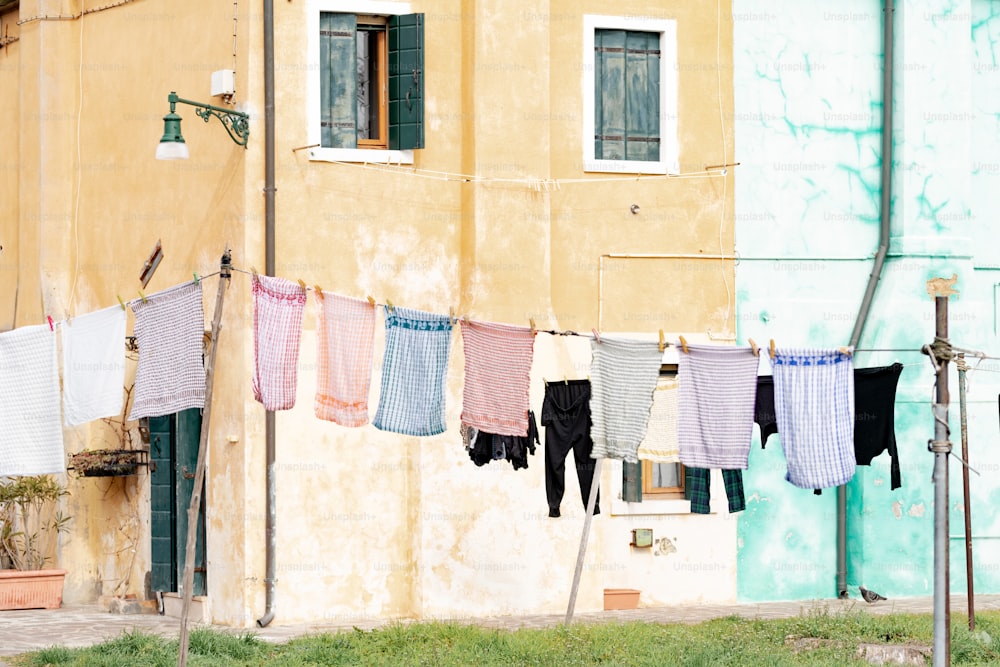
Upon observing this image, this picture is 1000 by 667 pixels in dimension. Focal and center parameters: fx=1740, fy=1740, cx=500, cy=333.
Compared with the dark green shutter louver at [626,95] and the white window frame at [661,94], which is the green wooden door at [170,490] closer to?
the white window frame at [661,94]

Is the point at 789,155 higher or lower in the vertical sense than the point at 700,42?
lower

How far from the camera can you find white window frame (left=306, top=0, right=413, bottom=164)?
1622 cm

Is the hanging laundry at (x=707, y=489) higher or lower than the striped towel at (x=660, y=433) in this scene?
lower

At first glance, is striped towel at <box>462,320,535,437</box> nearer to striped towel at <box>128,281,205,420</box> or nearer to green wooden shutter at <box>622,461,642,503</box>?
striped towel at <box>128,281,205,420</box>

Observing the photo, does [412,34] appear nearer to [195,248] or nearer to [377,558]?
[195,248]

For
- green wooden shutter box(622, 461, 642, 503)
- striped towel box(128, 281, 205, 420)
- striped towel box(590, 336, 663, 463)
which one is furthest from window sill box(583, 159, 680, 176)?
striped towel box(128, 281, 205, 420)

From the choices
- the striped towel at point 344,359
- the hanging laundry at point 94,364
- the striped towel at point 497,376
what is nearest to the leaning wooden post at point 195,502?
the striped towel at point 344,359

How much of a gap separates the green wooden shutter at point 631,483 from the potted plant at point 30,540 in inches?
233

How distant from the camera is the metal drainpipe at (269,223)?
1597 cm

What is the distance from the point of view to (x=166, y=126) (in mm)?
14430

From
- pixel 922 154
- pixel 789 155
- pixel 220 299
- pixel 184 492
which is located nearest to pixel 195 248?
pixel 184 492

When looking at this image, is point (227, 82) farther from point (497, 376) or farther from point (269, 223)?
point (497, 376)

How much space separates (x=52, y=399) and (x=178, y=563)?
3.85 metres

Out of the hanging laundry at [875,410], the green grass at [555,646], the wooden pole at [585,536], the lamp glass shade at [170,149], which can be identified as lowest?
the green grass at [555,646]
